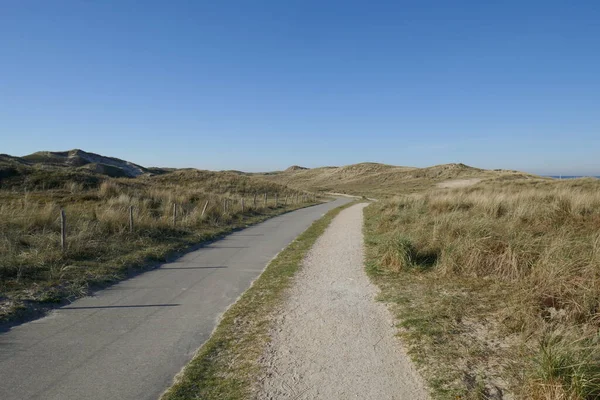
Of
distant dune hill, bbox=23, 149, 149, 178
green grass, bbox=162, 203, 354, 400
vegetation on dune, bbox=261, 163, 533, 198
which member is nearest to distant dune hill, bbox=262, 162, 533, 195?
vegetation on dune, bbox=261, 163, 533, 198

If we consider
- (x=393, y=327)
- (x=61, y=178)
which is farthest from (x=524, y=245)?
(x=61, y=178)

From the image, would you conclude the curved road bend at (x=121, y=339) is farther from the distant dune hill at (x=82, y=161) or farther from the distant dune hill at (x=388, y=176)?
the distant dune hill at (x=388, y=176)

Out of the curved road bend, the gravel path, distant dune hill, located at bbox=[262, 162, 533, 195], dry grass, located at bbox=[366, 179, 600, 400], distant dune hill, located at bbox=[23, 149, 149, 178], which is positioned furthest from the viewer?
distant dune hill, located at bbox=[262, 162, 533, 195]

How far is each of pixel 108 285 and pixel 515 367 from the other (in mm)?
7523

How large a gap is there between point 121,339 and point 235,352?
5.61ft

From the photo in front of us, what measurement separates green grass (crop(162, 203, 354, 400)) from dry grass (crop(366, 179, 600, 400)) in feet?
6.59

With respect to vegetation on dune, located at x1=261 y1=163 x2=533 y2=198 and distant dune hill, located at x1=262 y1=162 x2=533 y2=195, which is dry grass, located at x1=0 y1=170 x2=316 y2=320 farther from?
vegetation on dune, located at x1=261 y1=163 x2=533 y2=198

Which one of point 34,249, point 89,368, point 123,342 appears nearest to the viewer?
point 89,368

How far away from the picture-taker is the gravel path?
3930 millimetres

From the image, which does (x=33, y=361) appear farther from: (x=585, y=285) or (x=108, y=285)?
(x=585, y=285)

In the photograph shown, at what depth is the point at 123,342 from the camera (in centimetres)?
518

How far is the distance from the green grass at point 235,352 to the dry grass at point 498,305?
2008mm

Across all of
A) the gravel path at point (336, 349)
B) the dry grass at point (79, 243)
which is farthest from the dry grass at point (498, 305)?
the dry grass at point (79, 243)

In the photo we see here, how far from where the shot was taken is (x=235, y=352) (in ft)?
16.0
